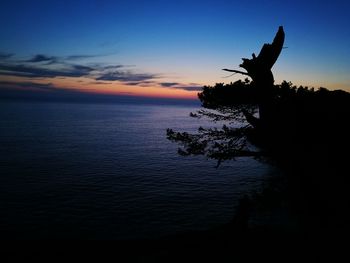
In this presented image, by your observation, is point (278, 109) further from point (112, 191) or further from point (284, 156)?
point (112, 191)

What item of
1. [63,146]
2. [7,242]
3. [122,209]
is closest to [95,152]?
[63,146]

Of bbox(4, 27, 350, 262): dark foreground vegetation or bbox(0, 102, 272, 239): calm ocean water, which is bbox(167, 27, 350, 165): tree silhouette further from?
bbox(0, 102, 272, 239): calm ocean water

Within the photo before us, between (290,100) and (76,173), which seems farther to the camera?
(76,173)

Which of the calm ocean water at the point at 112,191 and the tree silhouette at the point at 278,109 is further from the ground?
the tree silhouette at the point at 278,109

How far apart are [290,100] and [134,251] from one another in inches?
505

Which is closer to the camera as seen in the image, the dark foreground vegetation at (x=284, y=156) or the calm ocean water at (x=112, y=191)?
the dark foreground vegetation at (x=284, y=156)

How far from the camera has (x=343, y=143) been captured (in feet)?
45.1

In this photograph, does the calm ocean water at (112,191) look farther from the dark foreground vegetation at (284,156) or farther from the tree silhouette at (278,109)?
the tree silhouette at (278,109)

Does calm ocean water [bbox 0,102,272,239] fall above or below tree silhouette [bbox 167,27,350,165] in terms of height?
below

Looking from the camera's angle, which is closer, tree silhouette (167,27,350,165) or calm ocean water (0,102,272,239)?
tree silhouette (167,27,350,165)

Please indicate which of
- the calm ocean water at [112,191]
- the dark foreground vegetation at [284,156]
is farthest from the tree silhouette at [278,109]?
the calm ocean water at [112,191]

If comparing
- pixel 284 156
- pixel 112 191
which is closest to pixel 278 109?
pixel 284 156

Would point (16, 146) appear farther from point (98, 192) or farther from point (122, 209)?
point (122, 209)

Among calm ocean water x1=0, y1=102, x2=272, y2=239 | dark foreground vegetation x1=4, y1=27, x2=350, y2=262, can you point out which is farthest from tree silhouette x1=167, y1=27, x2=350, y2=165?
calm ocean water x1=0, y1=102, x2=272, y2=239
